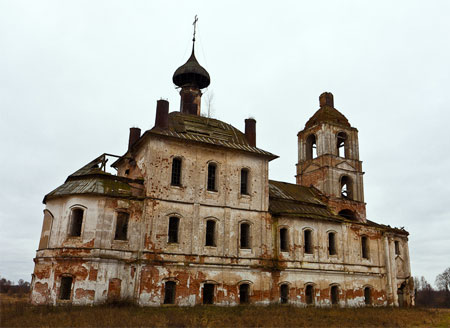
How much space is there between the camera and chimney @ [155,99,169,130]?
74.6ft

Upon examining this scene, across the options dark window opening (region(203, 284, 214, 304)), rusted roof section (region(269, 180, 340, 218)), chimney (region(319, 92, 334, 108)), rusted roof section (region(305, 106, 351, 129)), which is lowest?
dark window opening (region(203, 284, 214, 304))

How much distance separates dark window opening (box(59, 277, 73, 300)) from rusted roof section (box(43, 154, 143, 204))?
163 inches

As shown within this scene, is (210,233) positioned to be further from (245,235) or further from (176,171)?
(176,171)

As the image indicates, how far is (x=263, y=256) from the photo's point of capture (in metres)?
22.9

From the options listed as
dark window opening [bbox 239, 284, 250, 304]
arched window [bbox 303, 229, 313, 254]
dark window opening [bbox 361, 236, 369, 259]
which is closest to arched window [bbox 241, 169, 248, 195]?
arched window [bbox 303, 229, 313, 254]

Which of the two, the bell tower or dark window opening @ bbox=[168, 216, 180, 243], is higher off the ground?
the bell tower

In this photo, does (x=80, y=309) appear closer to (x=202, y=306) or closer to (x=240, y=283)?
(x=202, y=306)

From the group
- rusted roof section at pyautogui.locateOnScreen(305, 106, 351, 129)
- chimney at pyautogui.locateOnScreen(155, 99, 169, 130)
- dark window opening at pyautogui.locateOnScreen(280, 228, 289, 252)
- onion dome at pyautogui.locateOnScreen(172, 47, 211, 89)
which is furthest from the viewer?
rusted roof section at pyautogui.locateOnScreen(305, 106, 351, 129)

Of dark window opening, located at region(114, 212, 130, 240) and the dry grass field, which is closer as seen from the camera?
the dry grass field

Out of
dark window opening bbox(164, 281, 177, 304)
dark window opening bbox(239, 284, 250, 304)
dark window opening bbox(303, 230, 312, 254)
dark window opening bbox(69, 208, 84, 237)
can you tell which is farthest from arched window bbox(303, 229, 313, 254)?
dark window opening bbox(69, 208, 84, 237)

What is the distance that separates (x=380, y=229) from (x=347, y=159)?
621cm

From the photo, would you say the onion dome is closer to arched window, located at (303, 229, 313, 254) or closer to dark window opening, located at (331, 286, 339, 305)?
arched window, located at (303, 229, 313, 254)

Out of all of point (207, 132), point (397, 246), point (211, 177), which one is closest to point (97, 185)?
point (211, 177)

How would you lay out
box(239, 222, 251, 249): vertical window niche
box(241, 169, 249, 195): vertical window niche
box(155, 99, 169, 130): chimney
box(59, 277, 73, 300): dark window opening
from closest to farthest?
box(59, 277, 73, 300): dark window opening → box(155, 99, 169, 130): chimney → box(239, 222, 251, 249): vertical window niche → box(241, 169, 249, 195): vertical window niche
